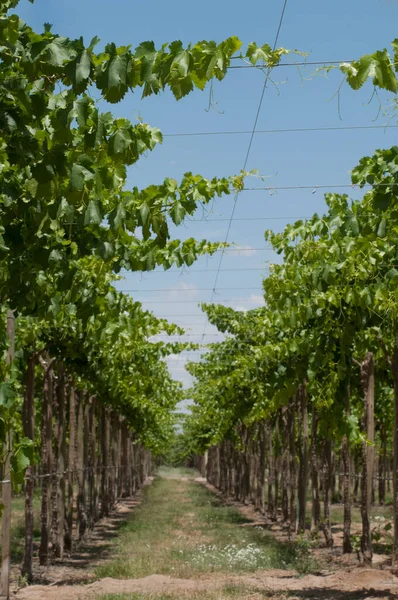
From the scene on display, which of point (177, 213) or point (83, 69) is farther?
point (177, 213)

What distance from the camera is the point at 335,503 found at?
34.5 m

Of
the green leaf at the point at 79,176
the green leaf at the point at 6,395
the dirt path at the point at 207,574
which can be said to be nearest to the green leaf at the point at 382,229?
the green leaf at the point at 6,395

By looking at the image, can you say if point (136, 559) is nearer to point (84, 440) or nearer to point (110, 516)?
point (84, 440)

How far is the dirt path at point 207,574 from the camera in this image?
10.3 meters

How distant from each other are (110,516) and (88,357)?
1377cm

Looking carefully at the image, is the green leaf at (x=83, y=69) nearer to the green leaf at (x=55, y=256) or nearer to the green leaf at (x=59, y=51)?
the green leaf at (x=59, y=51)

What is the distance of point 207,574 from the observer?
487 inches

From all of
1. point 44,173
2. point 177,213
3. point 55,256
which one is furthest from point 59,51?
point 55,256

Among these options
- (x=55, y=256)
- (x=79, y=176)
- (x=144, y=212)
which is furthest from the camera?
(x=55, y=256)

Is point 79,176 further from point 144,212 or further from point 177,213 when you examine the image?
point 177,213

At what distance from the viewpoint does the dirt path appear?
1034 cm

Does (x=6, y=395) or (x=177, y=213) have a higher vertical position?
(x=177, y=213)

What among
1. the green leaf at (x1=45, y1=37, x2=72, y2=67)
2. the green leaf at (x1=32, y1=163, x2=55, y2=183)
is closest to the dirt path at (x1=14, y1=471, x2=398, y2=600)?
the green leaf at (x1=32, y1=163, x2=55, y2=183)

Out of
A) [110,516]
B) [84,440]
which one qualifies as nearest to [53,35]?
[84,440]
